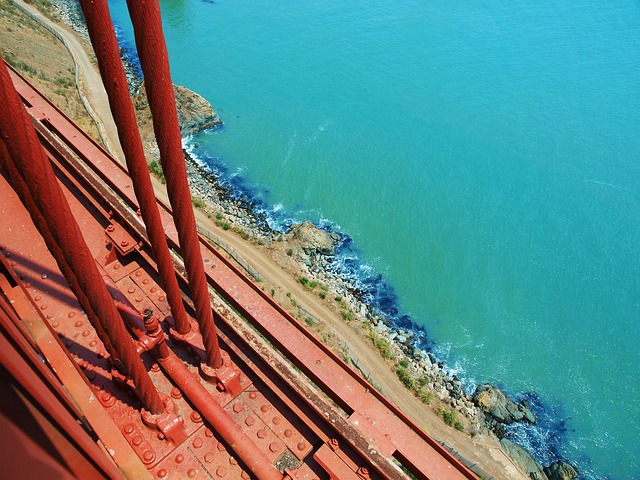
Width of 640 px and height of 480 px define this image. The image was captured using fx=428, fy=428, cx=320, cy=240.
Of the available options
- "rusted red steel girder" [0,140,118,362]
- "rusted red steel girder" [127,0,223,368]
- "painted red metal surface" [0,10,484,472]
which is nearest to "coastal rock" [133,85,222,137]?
"painted red metal surface" [0,10,484,472]

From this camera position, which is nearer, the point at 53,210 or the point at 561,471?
the point at 53,210

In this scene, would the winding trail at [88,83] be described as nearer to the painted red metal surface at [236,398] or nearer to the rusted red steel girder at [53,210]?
the painted red metal surface at [236,398]

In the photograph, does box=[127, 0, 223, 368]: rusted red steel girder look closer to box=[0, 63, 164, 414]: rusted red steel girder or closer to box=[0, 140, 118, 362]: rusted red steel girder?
box=[0, 63, 164, 414]: rusted red steel girder

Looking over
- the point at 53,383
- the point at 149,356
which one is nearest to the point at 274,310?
the point at 149,356

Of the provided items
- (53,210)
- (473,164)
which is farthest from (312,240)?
(53,210)

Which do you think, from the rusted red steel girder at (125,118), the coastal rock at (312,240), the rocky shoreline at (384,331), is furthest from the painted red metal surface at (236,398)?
the coastal rock at (312,240)

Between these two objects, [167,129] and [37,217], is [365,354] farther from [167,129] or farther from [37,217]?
[37,217]
